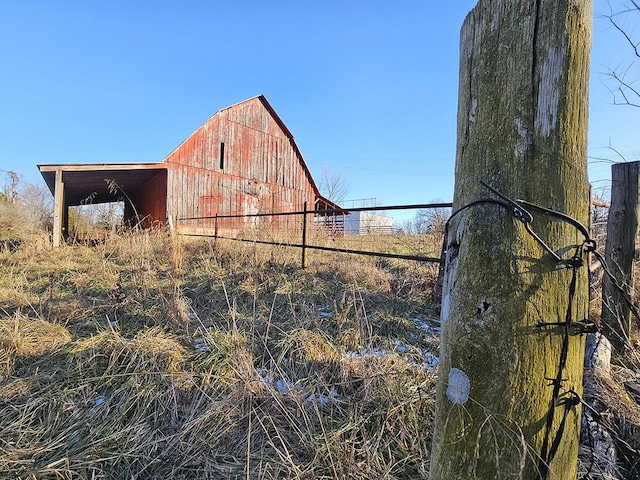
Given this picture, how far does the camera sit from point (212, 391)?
2146mm

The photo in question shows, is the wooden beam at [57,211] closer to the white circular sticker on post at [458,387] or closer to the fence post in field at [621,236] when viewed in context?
the white circular sticker on post at [458,387]

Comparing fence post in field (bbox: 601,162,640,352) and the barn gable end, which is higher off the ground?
the barn gable end

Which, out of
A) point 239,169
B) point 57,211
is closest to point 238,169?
point 239,169

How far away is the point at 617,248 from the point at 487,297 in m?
3.38

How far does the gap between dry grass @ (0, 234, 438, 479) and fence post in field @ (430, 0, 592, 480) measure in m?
0.94

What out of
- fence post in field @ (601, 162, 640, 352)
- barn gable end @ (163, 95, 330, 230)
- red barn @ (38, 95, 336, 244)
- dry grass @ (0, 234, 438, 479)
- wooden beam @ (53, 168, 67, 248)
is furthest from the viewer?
barn gable end @ (163, 95, 330, 230)

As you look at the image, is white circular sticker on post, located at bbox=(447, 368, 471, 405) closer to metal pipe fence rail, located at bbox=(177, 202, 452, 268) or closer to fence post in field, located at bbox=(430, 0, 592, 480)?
fence post in field, located at bbox=(430, 0, 592, 480)

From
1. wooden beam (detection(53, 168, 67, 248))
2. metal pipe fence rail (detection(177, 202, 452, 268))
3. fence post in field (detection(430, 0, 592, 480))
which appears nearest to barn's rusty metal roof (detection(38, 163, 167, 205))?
wooden beam (detection(53, 168, 67, 248))

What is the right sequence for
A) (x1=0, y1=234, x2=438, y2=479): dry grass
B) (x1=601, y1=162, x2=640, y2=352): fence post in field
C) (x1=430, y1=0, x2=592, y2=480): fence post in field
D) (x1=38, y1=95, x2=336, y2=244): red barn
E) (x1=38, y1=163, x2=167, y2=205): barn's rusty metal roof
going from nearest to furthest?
(x1=430, y1=0, x2=592, y2=480): fence post in field < (x1=0, y1=234, x2=438, y2=479): dry grass < (x1=601, y1=162, x2=640, y2=352): fence post in field < (x1=38, y1=163, x2=167, y2=205): barn's rusty metal roof < (x1=38, y1=95, x2=336, y2=244): red barn

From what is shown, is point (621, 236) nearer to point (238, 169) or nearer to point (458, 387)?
point (458, 387)

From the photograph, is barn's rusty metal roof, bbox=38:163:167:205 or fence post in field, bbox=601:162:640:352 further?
barn's rusty metal roof, bbox=38:163:167:205

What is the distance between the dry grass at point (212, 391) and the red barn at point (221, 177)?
29.3 feet

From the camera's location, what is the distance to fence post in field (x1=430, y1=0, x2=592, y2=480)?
788 mm

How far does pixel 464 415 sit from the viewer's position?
2.73 feet
